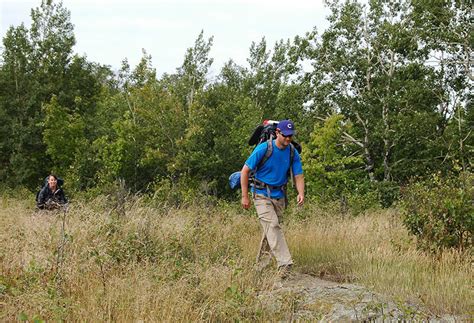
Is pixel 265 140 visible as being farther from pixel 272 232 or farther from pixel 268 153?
pixel 272 232

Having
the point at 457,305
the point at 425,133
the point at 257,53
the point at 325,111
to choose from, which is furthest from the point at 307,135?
the point at 457,305

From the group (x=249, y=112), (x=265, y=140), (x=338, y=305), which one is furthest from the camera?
(x=249, y=112)

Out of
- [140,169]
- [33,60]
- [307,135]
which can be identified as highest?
[33,60]

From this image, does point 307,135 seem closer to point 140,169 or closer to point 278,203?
point 140,169

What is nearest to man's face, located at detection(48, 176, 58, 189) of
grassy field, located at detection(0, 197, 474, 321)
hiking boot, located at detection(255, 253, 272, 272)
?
grassy field, located at detection(0, 197, 474, 321)

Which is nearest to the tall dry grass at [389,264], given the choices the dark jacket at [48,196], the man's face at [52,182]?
the dark jacket at [48,196]

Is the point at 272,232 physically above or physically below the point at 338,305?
above

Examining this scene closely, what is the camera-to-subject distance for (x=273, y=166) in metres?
6.21

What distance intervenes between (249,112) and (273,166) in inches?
896

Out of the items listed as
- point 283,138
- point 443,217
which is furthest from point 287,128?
point 443,217

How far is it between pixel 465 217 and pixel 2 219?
6.49 metres

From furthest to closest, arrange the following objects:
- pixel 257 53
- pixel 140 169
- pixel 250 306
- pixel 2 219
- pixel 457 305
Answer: pixel 257 53, pixel 140 169, pixel 2 219, pixel 457 305, pixel 250 306

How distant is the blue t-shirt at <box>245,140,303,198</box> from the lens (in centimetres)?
612

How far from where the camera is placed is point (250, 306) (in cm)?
414
